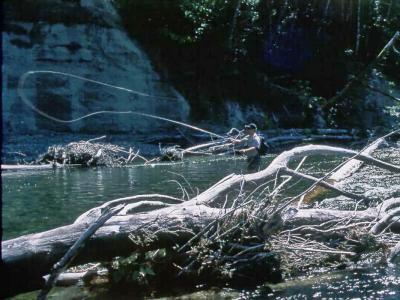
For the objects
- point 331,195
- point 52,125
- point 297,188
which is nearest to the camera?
point 331,195

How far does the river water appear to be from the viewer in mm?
6570

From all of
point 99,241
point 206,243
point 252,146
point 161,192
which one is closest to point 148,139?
point 161,192

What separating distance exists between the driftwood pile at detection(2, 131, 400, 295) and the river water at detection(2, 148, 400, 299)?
0.37 metres

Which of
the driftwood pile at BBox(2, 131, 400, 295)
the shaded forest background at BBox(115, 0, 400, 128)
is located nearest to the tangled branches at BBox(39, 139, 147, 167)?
the shaded forest background at BBox(115, 0, 400, 128)

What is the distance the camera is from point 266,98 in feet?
108

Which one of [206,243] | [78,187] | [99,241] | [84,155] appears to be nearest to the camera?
[99,241]

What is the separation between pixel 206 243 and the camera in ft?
22.8

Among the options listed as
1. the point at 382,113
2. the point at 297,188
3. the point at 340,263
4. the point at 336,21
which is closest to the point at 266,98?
the point at 382,113

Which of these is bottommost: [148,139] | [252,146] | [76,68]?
[148,139]

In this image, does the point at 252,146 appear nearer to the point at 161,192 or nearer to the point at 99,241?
the point at 161,192

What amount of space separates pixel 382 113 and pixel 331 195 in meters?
23.8

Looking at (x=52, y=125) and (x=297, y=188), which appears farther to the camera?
(x=52, y=125)

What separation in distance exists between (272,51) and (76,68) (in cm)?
1357

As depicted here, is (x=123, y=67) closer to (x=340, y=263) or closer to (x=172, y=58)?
(x=172, y=58)
